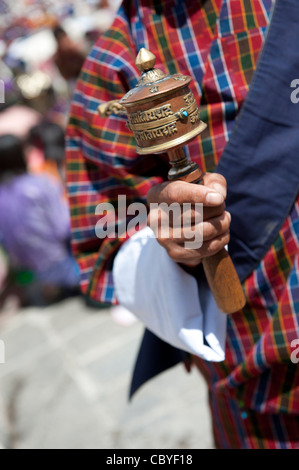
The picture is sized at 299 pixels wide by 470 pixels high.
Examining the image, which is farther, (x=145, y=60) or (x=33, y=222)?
(x=33, y=222)

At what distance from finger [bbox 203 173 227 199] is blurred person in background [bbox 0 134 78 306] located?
2397 mm

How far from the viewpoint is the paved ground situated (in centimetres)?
199

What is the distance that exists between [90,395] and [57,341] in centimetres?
62

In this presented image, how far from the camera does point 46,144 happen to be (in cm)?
366

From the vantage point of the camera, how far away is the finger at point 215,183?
737mm

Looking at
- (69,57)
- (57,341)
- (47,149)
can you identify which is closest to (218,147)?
(57,341)

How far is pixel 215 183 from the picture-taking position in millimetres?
746

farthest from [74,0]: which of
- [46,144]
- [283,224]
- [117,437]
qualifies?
[283,224]

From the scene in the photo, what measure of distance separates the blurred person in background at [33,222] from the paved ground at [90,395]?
0.35 meters

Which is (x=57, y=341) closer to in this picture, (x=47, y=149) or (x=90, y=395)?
(x=90, y=395)

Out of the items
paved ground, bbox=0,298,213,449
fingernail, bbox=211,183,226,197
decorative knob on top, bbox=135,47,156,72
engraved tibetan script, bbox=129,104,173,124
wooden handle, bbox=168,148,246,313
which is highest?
decorative knob on top, bbox=135,47,156,72

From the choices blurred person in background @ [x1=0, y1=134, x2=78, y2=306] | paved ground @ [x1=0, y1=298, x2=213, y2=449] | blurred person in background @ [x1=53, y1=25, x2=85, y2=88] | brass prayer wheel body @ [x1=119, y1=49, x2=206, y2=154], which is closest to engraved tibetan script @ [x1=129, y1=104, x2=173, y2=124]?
brass prayer wheel body @ [x1=119, y1=49, x2=206, y2=154]

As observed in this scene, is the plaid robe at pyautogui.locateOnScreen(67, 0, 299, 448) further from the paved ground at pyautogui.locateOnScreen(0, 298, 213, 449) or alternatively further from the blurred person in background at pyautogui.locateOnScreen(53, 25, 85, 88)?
the blurred person in background at pyautogui.locateOnScreen(53, 25, 85, 88)
